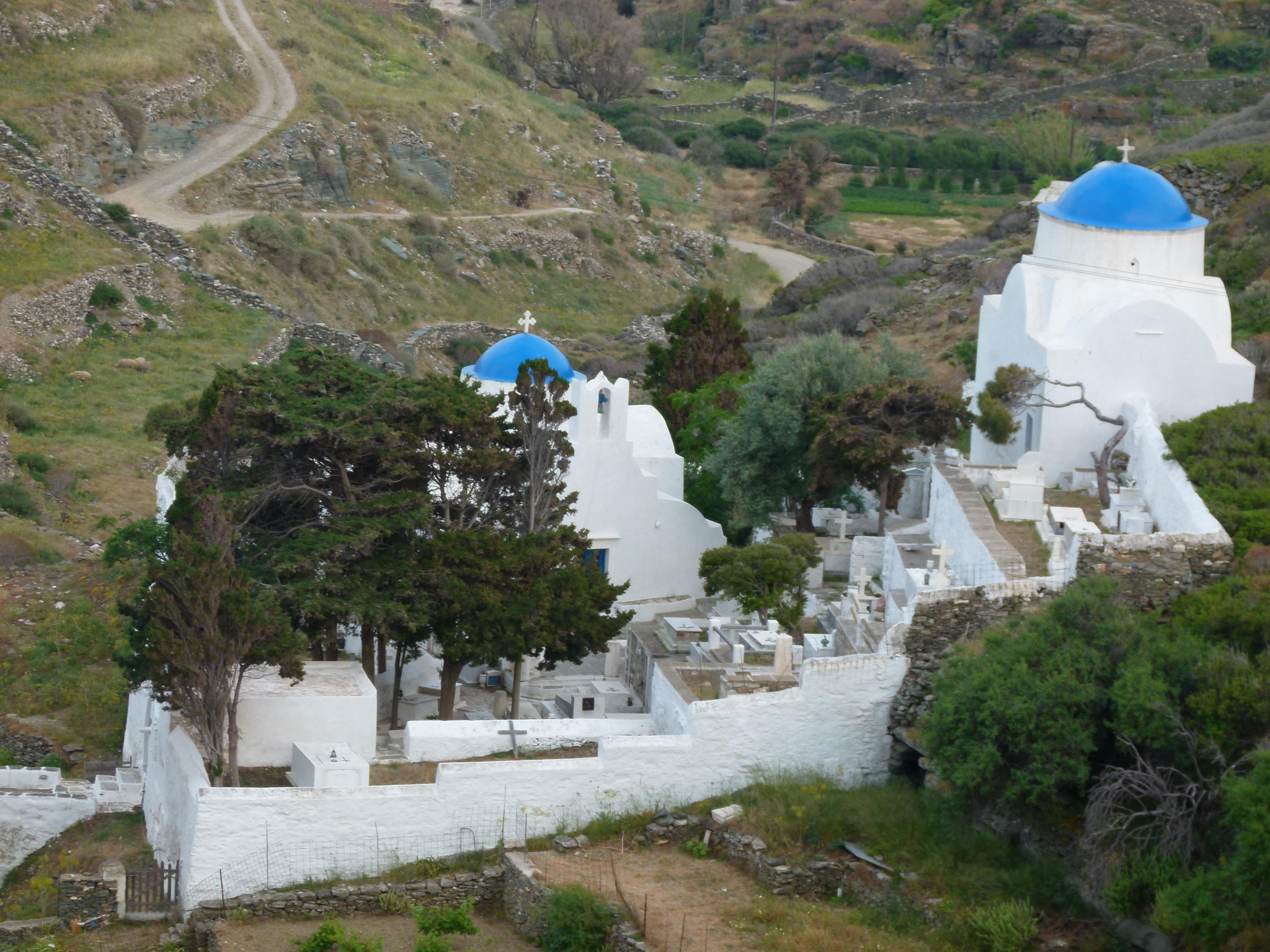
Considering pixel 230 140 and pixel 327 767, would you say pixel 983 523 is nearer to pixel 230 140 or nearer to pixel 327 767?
pixel 327 767

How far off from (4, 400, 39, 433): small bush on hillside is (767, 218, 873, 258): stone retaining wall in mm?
32890

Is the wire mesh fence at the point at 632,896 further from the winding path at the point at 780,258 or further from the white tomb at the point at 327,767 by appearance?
the winding path at the point at 780,258

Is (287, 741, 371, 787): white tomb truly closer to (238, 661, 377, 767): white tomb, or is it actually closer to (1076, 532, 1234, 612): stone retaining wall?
(238, 661, 377, 767): white tomb

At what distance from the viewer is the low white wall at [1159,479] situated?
76.4 ft

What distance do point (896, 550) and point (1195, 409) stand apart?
538cm

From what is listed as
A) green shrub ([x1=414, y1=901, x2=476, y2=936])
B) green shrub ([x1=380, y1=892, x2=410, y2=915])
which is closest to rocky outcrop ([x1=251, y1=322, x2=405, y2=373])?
green shrub ([x1=380, y1=892, x2=410, y2=915])

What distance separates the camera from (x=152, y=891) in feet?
65.8

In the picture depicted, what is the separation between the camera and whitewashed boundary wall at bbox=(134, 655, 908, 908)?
1970 cm

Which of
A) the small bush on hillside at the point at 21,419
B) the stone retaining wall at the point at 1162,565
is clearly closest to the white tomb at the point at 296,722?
the stone retaining wall at the point at 1162,565

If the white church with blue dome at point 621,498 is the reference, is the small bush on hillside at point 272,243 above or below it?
above

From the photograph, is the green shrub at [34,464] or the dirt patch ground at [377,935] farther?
the green shrub at [34,464]

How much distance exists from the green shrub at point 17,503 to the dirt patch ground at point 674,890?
46.6ft

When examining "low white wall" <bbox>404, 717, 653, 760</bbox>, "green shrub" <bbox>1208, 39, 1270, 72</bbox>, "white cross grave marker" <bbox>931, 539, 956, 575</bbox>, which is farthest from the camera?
"green shrub" <bbox>1208, 39, 1270, 72</bbox>

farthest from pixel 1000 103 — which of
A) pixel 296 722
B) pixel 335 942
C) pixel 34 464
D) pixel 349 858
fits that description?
pixel 335 942
